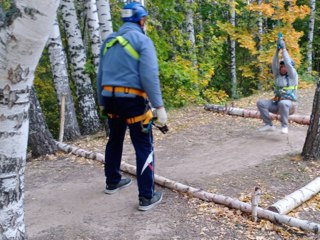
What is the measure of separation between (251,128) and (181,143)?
1.69 meters

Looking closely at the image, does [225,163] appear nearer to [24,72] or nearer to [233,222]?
[233,222]

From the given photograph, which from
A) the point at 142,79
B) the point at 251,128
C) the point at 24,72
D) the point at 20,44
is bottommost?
the point at 251,128

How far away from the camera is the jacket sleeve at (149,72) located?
3994 mm

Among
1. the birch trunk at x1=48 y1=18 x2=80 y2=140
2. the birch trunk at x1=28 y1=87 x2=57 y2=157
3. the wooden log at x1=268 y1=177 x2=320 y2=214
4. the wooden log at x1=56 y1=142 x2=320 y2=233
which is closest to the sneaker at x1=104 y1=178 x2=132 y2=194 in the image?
the wooden log at x1=56 y1=142 x2=320 y2=233

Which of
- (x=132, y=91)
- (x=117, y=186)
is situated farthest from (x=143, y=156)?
(x=117, y=186)

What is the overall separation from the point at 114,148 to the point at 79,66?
5.39 m

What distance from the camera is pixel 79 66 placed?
961 centimetres

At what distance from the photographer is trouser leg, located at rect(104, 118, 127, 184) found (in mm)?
4543

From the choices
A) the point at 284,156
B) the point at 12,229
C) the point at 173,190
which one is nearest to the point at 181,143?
the point at 284,156

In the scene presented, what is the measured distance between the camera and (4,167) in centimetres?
257

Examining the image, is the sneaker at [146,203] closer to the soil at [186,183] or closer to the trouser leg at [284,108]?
the soil at [186,183]

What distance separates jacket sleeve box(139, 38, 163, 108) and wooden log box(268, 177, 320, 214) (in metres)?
1.74

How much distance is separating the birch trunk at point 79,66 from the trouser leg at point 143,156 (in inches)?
220

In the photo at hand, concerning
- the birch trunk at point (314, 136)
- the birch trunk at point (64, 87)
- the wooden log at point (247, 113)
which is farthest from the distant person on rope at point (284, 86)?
the birch trunk at point (64, 87)
